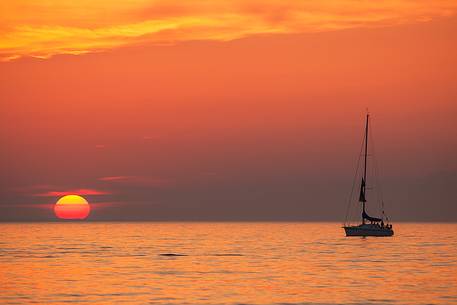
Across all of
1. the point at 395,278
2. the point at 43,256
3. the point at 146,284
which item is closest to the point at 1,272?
the point at 146,284

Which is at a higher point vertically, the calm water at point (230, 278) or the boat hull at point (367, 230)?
the boat hull at point (367, 230)

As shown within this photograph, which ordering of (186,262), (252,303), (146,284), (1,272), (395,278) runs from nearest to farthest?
(252,303), (146,284), (395,278), (1,272), (186,262)

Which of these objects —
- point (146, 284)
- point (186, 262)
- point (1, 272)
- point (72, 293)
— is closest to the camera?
point (72, 293)

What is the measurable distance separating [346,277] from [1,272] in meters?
35.2

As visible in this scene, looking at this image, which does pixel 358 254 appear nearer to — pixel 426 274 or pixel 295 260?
pixel 295 260

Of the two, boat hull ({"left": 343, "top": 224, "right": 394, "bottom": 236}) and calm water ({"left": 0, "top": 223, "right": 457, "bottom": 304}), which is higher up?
boat hull ({"left": 343, "top": 224, "right": 394, "bottom": 236})

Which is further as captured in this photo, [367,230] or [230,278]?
[367,230]

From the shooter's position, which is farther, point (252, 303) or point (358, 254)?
point (358, 254)

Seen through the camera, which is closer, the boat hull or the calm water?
the calm water

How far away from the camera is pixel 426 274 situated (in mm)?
94375

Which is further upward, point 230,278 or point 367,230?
point 367,230

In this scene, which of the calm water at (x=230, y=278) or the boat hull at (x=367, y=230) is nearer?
the calm water at (x=230, y=278)

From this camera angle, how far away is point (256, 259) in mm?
120500

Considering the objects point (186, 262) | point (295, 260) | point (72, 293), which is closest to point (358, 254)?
point (295, 260)
